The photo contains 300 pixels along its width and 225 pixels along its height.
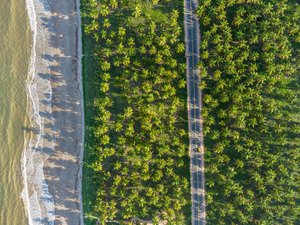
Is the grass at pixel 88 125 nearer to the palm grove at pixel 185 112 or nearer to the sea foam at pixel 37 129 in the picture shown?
the palm grove at pixel 185 112

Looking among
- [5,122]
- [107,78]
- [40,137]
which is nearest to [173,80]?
[107,78]

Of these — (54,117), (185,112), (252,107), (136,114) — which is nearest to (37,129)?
(54,117)

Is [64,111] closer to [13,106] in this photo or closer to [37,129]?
[37,129]

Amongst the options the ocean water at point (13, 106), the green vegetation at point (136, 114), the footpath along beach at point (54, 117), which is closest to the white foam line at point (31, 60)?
the footpath along beach at point (54, 117)

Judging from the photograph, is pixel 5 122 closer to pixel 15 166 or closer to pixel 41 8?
pixel 15 166

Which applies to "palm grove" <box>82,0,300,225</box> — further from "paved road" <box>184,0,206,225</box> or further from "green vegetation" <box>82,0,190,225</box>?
"paved road" <box>184,0,206,225</box>

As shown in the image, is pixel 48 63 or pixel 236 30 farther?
pixel 48 63
